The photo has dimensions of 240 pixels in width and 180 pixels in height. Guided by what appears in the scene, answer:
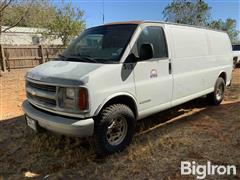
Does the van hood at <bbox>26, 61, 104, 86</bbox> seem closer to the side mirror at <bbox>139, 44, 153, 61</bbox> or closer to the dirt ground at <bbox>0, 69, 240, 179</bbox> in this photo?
the side mirror at <bbox>139, 44, 153, 61</bbox>

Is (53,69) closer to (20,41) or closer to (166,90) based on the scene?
(166,90)

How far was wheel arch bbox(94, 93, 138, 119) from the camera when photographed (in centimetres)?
368

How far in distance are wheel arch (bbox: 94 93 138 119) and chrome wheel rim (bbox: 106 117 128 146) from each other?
0.91ft

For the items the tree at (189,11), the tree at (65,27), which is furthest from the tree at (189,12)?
the tree at (65,27)

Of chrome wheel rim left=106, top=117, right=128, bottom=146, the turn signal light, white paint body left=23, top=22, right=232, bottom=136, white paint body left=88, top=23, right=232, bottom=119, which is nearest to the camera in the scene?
the turn signal light

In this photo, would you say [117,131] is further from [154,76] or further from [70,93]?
[154,76]

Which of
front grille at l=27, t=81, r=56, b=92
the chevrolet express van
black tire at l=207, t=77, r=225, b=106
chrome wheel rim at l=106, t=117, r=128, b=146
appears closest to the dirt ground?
chrome wheel rim at l=106, t=117, r=128, b=146

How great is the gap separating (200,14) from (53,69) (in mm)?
31581

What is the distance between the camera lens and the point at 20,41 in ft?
84.8

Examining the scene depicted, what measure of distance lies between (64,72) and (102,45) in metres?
0.95

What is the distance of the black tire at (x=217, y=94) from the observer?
677cm

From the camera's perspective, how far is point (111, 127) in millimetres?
3941

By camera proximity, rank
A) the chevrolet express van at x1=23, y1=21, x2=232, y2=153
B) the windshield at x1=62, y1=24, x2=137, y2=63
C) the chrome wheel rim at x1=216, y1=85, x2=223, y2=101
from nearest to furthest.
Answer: the chevrolet express van at x1=23, y1=21, x2=232, y2=153 < the windshield at x1=62, y1=24, x2=137, y2=63 < the chrome wheel rim at x1=216, y1=85, x2=223, y2=101

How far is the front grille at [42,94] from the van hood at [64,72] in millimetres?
115
